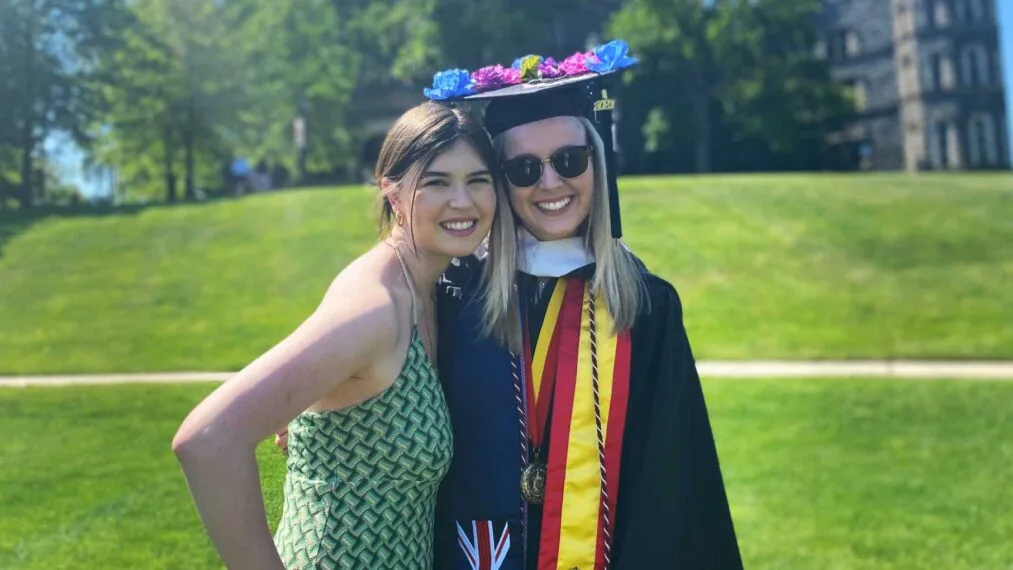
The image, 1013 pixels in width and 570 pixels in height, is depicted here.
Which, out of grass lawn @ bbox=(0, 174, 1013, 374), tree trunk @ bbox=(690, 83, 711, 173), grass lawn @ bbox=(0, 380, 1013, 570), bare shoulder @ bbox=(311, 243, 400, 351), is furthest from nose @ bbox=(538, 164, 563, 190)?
tree trunk @ bbox=(690, 83, 711, 173)

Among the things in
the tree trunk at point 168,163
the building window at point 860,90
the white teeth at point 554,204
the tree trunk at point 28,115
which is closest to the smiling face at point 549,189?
the white teeth at point 554,204

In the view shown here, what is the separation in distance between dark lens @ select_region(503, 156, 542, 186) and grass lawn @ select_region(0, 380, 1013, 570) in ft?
7.12

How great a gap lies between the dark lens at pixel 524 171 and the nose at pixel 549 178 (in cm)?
1

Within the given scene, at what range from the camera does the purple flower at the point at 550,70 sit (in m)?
2.32

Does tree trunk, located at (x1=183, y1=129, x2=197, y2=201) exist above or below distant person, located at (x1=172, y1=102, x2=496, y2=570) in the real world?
above

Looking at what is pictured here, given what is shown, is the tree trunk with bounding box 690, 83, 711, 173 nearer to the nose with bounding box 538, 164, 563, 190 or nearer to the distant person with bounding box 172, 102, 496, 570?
the nose with bounding box 538, 164, 563, 190

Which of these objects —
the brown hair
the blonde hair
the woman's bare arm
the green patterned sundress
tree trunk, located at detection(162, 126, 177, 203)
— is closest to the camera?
the woman's bare arm

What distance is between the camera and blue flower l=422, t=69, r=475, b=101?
2152mm

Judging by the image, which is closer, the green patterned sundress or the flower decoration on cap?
the green patterned sundress

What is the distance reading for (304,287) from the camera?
11.3 meters

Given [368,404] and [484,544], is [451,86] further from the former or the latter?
[484,544]

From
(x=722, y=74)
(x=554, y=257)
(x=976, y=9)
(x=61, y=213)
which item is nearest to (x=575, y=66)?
(x=554, y=257)

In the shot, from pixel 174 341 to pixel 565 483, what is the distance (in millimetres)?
7969

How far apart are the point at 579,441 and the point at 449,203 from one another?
644mm
